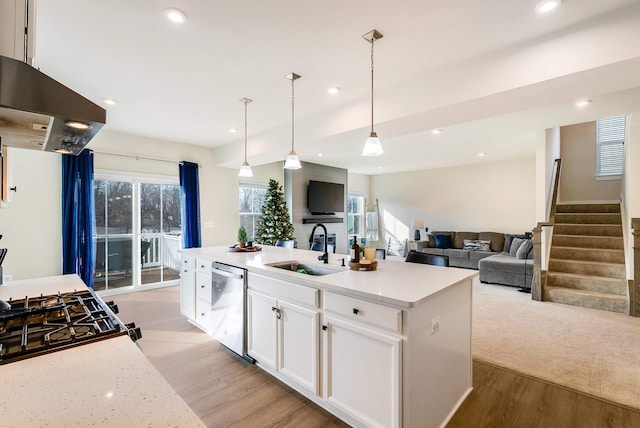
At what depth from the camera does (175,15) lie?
2.08 meters

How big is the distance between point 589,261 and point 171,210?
7.29 meters

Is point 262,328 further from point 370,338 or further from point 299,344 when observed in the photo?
point 370,338

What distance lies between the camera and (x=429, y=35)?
231cm

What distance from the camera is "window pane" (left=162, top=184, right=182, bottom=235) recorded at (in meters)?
5.61

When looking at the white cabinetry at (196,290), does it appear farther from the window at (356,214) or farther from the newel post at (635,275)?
the window at (356,214)

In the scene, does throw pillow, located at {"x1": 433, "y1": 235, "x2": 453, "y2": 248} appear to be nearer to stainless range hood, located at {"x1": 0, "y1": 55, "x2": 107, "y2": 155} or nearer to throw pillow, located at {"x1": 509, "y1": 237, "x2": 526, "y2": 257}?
throw pillow, located at {"x1": 509, "y1": 237, "x2": 526, "y2": 257}

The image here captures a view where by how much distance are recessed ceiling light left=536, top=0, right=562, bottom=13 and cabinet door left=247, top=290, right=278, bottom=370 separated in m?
2.77

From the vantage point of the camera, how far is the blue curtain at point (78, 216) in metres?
4.39

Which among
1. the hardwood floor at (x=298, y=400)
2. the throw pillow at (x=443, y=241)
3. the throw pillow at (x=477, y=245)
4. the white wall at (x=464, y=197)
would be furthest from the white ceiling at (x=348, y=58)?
the throw pillow at (x=443, y=241)

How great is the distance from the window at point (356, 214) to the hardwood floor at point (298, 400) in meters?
7.31

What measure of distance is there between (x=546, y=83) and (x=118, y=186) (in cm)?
589

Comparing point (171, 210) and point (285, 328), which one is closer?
point (285, 328)

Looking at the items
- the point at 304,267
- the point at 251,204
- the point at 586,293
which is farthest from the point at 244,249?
the point at 586,293

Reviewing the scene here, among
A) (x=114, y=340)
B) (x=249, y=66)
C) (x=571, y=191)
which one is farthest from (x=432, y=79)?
(x=571, y=191)
